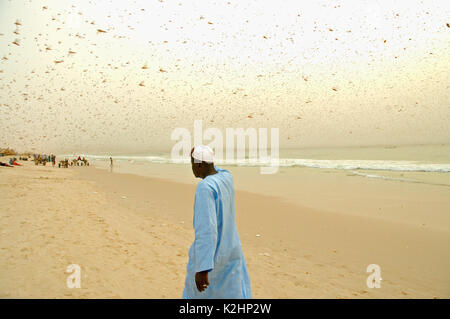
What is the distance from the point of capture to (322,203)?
1245 cm

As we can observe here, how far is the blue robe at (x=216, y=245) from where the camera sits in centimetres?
220

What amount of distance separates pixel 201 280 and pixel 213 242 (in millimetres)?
323

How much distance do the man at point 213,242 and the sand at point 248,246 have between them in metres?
2.18

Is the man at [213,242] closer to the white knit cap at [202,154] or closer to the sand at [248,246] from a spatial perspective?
the white knit cap at [202,154]

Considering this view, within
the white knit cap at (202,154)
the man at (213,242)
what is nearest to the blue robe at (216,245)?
the man at (213,242)

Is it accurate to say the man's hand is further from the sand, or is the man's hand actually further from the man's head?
the sand

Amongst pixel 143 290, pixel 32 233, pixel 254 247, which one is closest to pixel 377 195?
pixel 254 247

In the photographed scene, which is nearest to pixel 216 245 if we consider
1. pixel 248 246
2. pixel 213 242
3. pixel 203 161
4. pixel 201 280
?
pixel 213 242

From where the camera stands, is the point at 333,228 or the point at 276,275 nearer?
the point at 276,275

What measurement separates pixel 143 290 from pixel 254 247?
306 centimetres

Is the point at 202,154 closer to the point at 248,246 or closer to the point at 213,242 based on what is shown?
the point at 213,242

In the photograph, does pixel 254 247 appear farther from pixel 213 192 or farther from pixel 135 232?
pixel 213 192

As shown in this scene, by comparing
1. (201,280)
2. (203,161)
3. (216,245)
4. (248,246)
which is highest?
(203,161)

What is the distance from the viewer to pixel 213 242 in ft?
7.27
